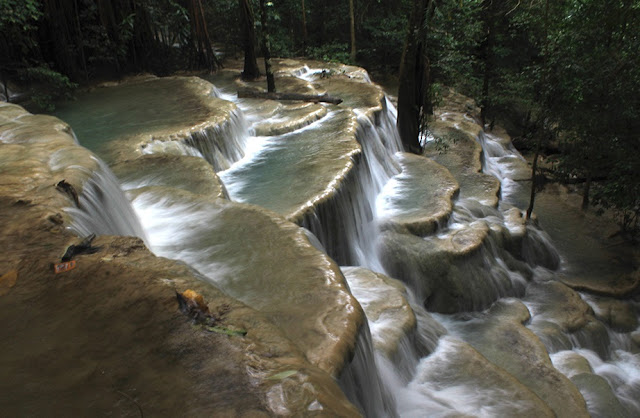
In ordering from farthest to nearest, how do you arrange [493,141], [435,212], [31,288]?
1. [493,141]
2. [435,212]
3. [31,288]

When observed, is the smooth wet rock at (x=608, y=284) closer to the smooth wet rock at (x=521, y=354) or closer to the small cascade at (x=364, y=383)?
the smooth wet rock at (x=521, y=354)

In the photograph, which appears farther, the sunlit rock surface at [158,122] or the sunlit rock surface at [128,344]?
the sunlit rock surface at [158,122]

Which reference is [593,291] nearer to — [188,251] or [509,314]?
[509,314]

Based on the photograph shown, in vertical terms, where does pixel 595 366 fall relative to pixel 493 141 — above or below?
below

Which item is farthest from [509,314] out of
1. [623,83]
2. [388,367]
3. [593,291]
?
[623,83]

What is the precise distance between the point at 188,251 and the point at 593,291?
24.5 feet

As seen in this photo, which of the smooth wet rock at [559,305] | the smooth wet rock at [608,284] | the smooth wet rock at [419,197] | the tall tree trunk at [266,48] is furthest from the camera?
the tall tree trunk at [266,48]

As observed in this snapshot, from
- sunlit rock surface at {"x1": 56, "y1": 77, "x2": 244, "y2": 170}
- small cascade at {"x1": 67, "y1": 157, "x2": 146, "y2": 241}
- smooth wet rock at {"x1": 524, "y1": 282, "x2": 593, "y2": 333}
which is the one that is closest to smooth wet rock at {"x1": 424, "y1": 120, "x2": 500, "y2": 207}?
smooth wet rock at {"x1": 524, "y1": 282, "x2": 593, "y2": 333}

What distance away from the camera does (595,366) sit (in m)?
7.04

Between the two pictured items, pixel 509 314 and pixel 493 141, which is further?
pixel 493 141

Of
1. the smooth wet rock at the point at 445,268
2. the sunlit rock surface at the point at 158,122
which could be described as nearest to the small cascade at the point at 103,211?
the sunlit rock surface at the point at 158,122

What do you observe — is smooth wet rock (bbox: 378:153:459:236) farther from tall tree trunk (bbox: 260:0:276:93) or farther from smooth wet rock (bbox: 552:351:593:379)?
tall tree trunk (bbox: 260:0:276:93)

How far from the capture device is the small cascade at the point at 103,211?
397 centimetres

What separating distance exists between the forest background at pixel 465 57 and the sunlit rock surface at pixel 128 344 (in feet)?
25.0
